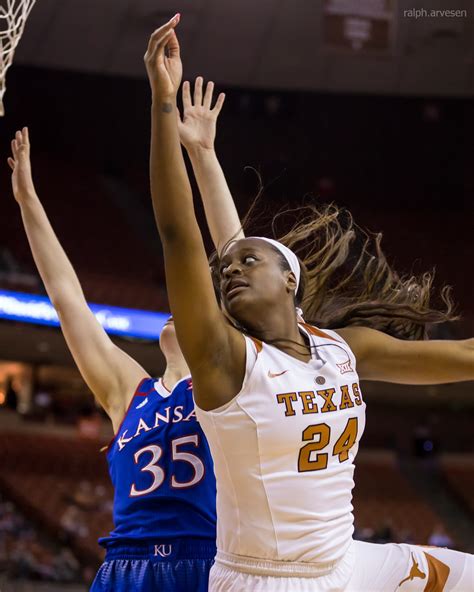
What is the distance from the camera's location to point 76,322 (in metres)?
3.59

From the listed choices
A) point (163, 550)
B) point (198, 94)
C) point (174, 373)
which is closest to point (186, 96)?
point (198, 94)

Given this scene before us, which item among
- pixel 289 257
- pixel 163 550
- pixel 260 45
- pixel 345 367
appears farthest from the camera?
pixel 260 45

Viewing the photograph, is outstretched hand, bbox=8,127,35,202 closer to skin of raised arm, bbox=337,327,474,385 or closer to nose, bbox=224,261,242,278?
nose, bbox=224,261,242,278

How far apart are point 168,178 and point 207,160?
4.00ft

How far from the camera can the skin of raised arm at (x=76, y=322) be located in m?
3.54

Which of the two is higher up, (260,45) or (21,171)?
(260,45)

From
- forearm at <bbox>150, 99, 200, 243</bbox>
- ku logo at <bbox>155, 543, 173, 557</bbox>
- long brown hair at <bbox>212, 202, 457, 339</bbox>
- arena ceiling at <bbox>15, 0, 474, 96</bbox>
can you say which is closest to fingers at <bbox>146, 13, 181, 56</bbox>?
forearm at <bbox>150, 99, 200, 243</bbox>

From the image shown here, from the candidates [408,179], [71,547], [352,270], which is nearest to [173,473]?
[352,270]

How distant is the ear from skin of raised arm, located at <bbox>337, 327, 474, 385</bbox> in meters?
0.29

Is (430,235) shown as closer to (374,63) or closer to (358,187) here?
(358,187)

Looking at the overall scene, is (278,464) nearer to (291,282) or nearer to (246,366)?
(246,366)

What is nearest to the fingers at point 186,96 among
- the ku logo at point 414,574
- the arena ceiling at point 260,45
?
the ku logo at point 414,574

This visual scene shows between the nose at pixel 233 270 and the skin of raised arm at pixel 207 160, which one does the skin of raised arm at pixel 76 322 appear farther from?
the nose at pixel 233 270

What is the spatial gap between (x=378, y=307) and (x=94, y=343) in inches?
43.7
